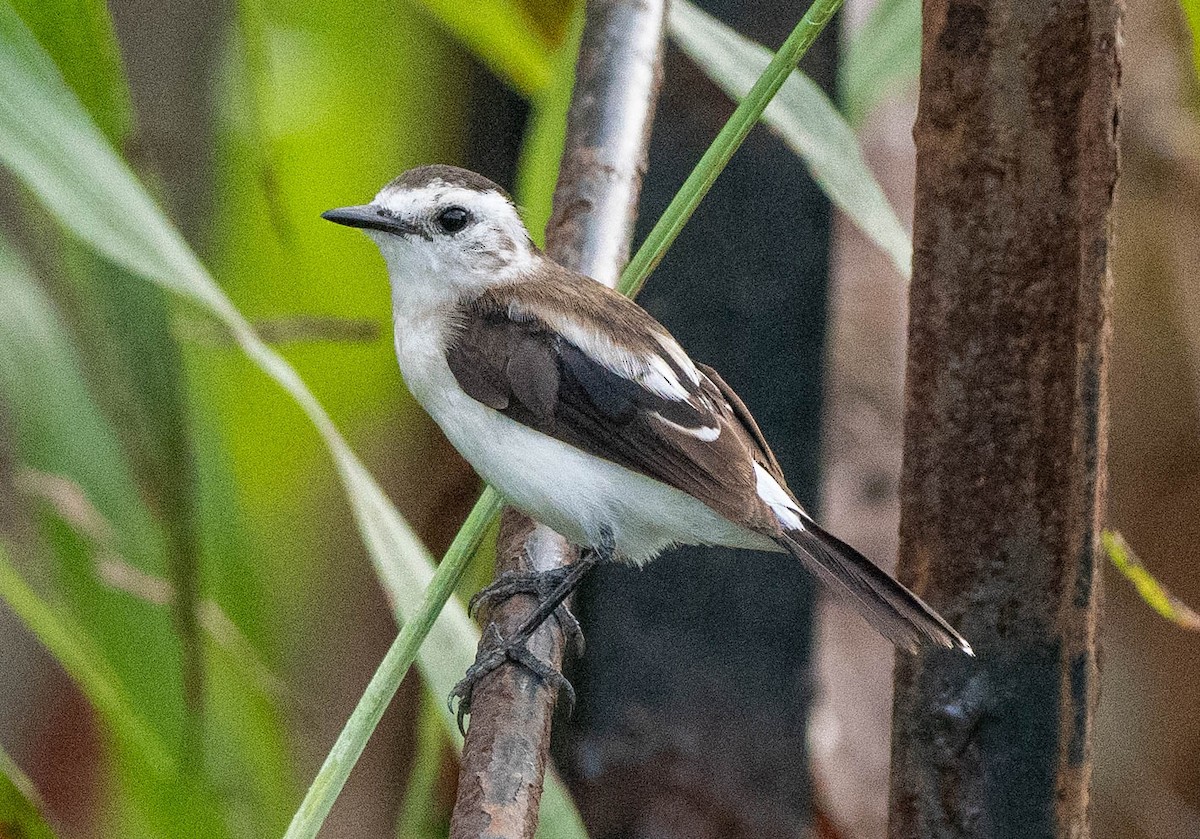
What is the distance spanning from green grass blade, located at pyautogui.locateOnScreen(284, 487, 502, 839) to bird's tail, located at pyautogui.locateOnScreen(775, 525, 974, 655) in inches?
9.3

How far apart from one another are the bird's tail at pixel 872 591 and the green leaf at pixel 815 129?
186 millimetres

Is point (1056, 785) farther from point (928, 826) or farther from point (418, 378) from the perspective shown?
point (418, 378)

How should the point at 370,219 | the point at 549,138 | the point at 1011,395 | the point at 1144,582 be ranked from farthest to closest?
1. the point at 549,138
2. the point at 370,219
3. the point at 1144,582
4. the point at 1011,395

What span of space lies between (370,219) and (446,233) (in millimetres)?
71

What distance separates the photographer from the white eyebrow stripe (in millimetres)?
819

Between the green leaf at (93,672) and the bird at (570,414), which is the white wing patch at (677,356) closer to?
the bird at (570,414)

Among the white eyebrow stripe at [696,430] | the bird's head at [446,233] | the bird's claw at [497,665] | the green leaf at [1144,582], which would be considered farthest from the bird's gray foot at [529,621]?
the green leaf at [1144,582]

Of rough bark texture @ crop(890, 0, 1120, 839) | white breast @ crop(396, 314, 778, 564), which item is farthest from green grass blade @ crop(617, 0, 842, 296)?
white breast @ crop(396, 314, 778, 564)

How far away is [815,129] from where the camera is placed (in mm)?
826

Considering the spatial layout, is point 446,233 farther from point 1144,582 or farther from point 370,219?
point 1144,582

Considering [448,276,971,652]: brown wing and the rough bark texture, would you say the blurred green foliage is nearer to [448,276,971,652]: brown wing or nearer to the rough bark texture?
[448,276,971,652]: brown wing

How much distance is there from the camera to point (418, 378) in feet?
2.94

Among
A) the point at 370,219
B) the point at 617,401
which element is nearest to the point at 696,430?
the point at 617,401

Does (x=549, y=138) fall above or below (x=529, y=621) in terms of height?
above
